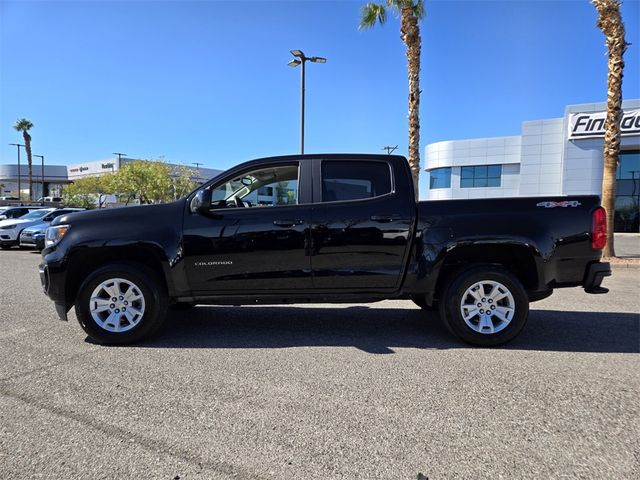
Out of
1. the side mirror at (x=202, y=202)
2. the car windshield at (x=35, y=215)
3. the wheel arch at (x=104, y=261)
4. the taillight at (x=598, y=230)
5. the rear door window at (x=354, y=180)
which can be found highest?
the rear door window at (x=354, y=180)

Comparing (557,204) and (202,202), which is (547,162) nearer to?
(557,204)

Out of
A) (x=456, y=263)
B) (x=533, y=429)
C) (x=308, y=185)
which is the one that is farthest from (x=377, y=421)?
(x=308, y=185)

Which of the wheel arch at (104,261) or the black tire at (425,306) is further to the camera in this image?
the black tire at (425,306)

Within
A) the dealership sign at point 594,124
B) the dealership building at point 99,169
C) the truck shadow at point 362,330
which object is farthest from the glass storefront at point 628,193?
the dealership building at point 99,169

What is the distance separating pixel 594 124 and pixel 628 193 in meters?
5.43

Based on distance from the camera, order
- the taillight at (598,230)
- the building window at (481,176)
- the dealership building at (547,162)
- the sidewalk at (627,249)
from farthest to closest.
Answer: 1. the building window at (481,176)
2. the dealership building at (547,162)
3. the sidewalk at (627,249)
4. the taillight at (598,230)

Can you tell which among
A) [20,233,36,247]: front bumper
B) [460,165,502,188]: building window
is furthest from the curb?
[460,165,502,188]: building window

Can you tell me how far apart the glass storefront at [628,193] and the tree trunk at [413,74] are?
22.7 meters

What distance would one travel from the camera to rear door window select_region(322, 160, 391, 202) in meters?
5.03

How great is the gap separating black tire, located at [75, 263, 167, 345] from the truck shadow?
0.78 feet

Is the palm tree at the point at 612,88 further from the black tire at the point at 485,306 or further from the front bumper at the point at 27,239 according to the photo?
the front bumper at the point at 27,239

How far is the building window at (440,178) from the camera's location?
3967 cm

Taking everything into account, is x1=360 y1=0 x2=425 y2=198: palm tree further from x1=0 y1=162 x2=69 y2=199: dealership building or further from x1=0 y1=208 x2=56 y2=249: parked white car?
x1=0 y1=162 x2=69 y2=199: dealership building

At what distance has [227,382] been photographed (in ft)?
12.6
